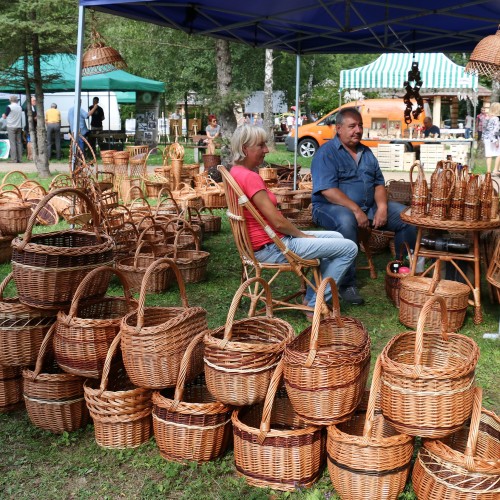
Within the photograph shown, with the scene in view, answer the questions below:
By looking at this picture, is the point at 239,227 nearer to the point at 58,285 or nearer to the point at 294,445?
the point at 58,285

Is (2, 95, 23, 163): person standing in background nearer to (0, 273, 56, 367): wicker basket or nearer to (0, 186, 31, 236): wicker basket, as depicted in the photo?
(0, 186, 31, 236): wicker basket

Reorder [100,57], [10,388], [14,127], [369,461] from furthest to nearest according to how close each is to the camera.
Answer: [14,127] < [100,57] < [10,388] < [369,461]

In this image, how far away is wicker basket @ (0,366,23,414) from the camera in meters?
3.25

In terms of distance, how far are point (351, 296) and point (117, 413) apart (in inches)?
96.7

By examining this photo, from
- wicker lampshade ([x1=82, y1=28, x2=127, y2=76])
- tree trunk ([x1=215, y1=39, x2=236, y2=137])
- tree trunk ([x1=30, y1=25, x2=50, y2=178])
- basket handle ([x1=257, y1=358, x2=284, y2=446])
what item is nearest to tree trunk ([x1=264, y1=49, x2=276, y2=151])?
tree trunk ([x1=215, y1=39, x2=236, y2=137])

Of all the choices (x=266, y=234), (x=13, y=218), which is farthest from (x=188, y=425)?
(x=13, y=218)

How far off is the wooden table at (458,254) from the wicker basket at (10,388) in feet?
8.52

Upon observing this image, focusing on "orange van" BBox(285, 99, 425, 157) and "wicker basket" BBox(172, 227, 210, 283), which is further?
"orange van" BBox(285, 99, 425, 157)

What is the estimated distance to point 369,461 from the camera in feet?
7.68

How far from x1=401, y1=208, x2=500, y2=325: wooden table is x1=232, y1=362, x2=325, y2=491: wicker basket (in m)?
2.11

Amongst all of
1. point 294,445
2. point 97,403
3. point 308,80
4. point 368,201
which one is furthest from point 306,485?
point 308,80

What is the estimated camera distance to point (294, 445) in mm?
2510

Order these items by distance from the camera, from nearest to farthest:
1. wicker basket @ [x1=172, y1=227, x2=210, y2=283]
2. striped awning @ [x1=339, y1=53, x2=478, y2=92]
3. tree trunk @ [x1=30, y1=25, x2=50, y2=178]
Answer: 1. wicker basket @ [x1=172, y1=227, x2=210, y2=283]
2. tree trunk @ [x1=30, y1=25, x2=50, y2=178]
3. striped awning @ [x1=339, y1=53, x2=478, y2=92]

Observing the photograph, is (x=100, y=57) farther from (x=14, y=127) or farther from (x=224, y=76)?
(x=14, y=127)
